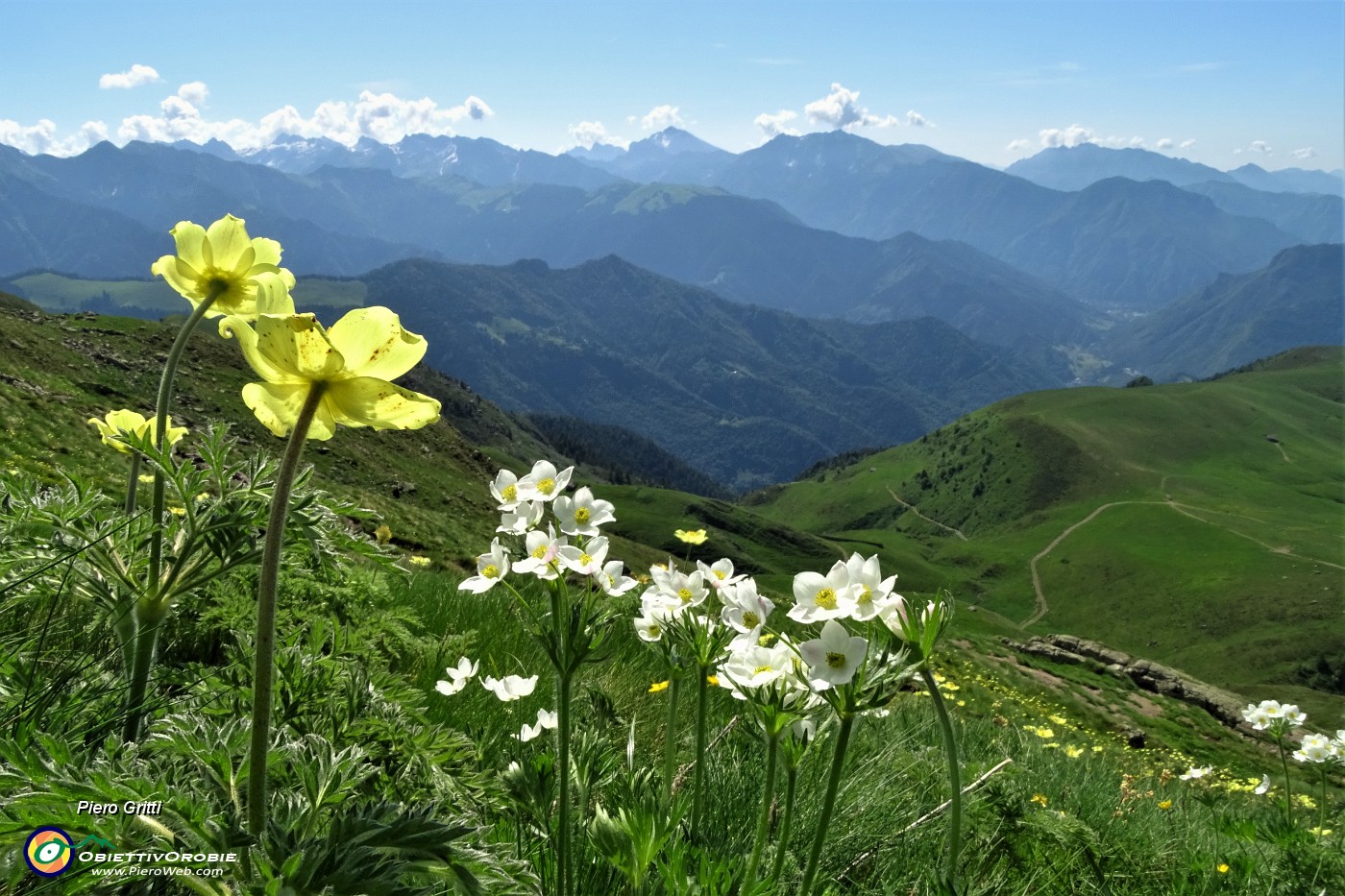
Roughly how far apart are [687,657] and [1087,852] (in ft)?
7.87

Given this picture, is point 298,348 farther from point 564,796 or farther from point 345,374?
point 564,796

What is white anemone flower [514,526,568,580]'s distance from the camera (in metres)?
2.25

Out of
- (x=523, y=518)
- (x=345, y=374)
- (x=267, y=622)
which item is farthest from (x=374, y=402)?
(x=523, y=518)

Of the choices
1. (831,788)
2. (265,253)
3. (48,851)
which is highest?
(265,253)

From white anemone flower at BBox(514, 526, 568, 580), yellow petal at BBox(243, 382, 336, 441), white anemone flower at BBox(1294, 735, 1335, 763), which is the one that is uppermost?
yellow petal at BBox(243, 382, 336, 441)

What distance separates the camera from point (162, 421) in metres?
2.91

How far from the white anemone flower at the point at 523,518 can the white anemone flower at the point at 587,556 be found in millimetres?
173

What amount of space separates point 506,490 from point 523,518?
1.04 ft

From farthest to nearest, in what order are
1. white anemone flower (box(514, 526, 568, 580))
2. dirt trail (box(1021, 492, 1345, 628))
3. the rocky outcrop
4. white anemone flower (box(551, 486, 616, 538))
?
dirt trail (box(1021, 492, 1345, 628)) < the rocky outcrop < white anemone flower (box(551, 486, 616, 538)) < white anemone flower (box(514, 526, 568, 580))

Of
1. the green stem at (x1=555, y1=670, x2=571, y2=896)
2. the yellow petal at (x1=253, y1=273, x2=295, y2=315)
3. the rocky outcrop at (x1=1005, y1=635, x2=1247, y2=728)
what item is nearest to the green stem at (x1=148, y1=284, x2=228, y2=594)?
the yellow petal at (x1=253, y1=273, x2=295, y2=315)

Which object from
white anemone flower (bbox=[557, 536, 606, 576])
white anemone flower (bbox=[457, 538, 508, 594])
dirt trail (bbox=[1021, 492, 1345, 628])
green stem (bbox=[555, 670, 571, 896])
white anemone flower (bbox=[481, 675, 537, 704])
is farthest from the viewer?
dirt trail (bbox=[1021, 492, 1345, 628])

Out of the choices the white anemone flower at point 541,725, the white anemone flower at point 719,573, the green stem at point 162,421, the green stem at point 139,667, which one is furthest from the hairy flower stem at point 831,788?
the green stem at point 162,421

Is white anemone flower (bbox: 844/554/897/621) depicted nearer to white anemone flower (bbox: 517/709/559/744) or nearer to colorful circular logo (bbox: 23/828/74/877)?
white anemone flower (bbox: 517/709/559/744)

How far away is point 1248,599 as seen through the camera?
13675cm
